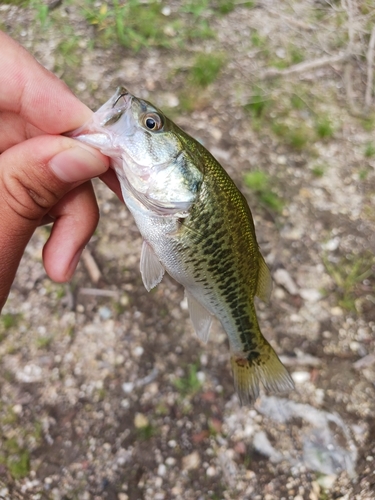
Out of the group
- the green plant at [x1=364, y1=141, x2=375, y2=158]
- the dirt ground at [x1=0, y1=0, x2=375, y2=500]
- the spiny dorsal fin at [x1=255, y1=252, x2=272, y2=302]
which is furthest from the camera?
the green plant at [x1=364, y1=141, x2=375, y2=158]

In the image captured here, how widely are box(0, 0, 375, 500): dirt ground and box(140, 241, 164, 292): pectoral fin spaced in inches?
47.5

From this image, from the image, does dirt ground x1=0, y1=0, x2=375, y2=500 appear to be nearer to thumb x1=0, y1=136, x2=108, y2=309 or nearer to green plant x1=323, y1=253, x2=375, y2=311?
green plant x1=323, y1=253, x2=375, y2=311

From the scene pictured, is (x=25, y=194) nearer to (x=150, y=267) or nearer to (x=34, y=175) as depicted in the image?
(x=34, y=175)

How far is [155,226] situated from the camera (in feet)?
7.11

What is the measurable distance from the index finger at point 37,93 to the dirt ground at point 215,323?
5.07 feet

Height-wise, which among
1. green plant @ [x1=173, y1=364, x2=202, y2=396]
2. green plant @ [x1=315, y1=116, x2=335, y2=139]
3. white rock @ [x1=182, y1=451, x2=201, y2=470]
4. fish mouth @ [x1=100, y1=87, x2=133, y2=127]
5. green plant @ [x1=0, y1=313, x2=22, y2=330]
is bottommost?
white rock @ [x1=182, y1=451, x2=201, y2=470]

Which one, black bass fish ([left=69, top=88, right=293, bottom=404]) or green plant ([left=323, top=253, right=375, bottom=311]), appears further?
green plant ([left=323, top=253, right=375, bottom=311])

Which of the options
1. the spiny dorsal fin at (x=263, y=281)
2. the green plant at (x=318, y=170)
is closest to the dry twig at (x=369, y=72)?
the green plant at (x=318, y=170)

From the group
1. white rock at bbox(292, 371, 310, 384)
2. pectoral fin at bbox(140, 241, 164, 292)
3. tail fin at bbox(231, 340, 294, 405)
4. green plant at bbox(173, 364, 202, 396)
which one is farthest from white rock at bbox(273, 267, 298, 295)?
pectoral fin at bbox(140, 241, 164, 292)

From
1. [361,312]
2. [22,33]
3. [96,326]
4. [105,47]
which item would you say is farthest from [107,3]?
[361,312]

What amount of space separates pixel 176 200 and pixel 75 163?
0.51 m

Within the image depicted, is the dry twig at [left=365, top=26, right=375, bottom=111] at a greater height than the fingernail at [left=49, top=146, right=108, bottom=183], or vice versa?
the fingernail at [left=49, top=146, right=108, bottom=183]

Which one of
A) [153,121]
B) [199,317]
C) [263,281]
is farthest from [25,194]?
[263,281]

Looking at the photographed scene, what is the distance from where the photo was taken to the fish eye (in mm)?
2098
